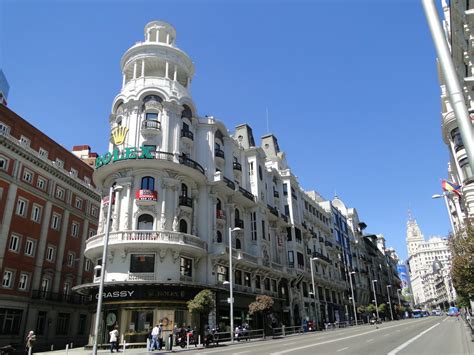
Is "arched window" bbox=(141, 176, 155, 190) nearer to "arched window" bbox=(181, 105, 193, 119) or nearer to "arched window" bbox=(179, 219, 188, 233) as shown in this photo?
"arched window" bbox=(179, 219, 188, 233)

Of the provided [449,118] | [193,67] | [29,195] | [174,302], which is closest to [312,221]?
[449,118]

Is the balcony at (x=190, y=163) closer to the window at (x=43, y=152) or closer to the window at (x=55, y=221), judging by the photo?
the window at (x=43, y=152)

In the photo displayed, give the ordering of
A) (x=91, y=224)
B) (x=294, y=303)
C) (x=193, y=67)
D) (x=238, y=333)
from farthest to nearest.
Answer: (x=294, y=303) → (x=91, y=224) → (x=193, y=67) → (x=238, y=333)

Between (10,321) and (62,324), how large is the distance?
25.1 ft

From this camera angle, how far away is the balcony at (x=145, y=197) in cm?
3522

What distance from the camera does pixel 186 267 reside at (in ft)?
119

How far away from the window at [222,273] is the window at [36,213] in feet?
70.4

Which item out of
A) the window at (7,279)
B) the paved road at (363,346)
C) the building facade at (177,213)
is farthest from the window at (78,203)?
the paved road at (363,346)

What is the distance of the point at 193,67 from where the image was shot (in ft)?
152

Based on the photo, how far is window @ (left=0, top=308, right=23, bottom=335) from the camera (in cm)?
3566

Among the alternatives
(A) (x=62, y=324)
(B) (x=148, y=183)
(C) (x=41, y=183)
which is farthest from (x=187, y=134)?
(A) (x=62, y=324)

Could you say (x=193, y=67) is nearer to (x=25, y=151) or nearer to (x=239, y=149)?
(x=239, y=149)

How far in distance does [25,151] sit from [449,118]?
157 feet

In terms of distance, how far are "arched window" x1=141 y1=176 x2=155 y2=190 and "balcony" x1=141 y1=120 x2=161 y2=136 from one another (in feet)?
16.6
